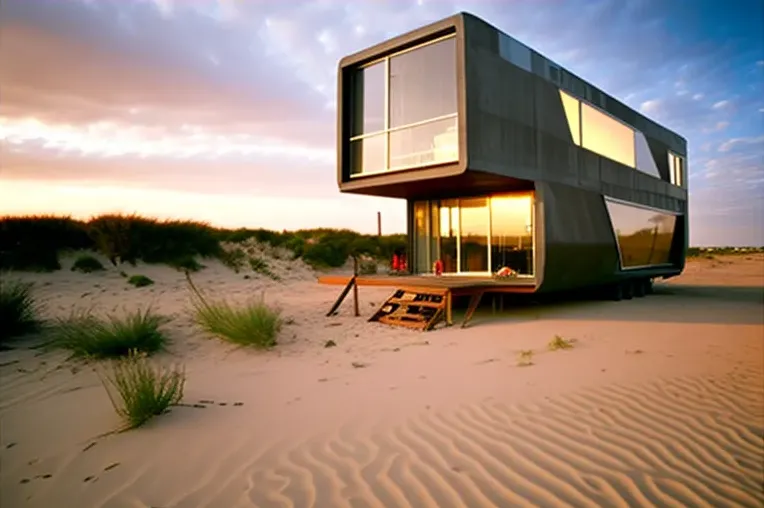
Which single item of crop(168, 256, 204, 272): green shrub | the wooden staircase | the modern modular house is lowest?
the wooden staircase

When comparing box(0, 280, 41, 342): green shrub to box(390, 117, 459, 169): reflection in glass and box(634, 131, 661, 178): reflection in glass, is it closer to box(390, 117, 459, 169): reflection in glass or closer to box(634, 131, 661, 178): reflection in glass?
box(390, 117, 459, 169): reflection in glass

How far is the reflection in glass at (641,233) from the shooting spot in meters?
13.0

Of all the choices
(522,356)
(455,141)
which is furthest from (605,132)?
(522,356)

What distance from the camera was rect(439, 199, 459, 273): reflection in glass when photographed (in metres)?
12.1

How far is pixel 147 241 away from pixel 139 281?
336 cm

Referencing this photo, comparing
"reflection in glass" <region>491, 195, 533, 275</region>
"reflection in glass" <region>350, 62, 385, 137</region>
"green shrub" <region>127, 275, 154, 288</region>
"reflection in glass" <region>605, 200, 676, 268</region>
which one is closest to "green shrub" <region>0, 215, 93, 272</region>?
"green shrub" <region>127, 275, 154, 288</region>

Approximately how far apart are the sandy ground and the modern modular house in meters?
3.48

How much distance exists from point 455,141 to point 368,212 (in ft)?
38.2

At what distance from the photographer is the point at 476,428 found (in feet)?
12.8

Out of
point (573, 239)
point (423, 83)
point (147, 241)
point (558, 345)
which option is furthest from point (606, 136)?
point (147, 241)

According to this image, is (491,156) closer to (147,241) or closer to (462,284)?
(462,284)

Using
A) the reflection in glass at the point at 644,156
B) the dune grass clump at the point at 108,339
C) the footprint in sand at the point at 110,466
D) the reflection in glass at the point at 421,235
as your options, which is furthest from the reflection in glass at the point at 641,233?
the footprint in sand at the point at 110,466

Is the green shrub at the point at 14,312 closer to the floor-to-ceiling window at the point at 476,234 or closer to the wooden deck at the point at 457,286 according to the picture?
the wooden deck at the point at 457,286

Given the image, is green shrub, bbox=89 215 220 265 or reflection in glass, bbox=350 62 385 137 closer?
reflection in glass, bbox=350 62 385 137
